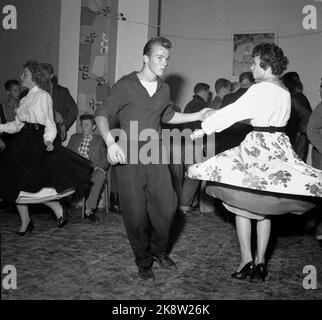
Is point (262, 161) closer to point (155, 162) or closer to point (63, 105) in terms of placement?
→ point (155, 162)

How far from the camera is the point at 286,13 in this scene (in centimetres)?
645

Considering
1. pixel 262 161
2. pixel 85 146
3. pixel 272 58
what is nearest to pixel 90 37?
pixel 85 146

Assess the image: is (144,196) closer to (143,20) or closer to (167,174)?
(167,174)

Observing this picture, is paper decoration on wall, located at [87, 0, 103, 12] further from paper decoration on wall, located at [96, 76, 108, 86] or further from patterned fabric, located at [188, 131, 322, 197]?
patterned fabric, located at [188, 131, 322, 197]

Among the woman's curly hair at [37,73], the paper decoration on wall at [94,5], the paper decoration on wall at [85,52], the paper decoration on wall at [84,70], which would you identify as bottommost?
the woman's curly hair at [37,73]

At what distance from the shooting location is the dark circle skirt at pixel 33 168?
361 cm

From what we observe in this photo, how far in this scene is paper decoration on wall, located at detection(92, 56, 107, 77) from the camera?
5543mm

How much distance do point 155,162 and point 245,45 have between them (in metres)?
4.60

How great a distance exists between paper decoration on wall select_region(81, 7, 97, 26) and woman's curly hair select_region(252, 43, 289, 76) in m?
3.43

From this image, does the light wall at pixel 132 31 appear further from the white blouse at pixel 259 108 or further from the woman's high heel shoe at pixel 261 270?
the woman's high heel shoe at pixel 261 270

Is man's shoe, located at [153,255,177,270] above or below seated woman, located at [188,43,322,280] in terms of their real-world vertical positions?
below

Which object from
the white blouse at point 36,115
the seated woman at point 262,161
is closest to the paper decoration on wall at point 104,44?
the white blouse at point 36,115

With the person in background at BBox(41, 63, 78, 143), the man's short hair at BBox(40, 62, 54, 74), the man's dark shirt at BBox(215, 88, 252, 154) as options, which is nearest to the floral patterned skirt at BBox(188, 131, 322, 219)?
the man's dark shirt at BBox(215, 88, 252, 154)

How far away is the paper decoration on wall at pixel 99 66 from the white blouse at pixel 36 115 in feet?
6.24
